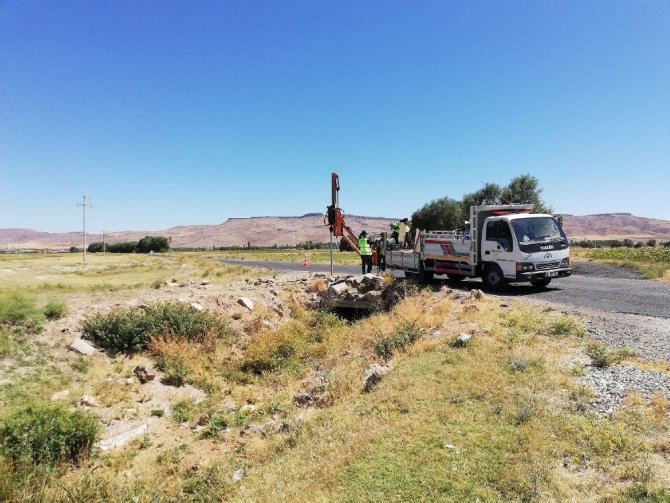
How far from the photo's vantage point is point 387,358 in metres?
9.78

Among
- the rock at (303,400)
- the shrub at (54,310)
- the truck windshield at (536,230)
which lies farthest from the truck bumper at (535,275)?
the shrub at (54,310)

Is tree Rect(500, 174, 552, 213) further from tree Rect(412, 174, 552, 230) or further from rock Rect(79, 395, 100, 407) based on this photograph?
rock Rect(79, 395, 100, 407)

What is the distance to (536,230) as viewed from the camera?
13.4 metres

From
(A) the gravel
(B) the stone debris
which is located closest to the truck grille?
(B) the stone debris

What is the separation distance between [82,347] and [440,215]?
Answer: 5697 centimetres

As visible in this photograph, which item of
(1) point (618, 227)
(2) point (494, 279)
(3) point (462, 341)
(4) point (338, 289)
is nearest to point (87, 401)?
(3) point (462, 341)

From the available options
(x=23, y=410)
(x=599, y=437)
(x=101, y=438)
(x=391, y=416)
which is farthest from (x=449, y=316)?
(x=23, y=410)

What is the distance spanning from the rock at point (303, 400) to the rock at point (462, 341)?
3.29m

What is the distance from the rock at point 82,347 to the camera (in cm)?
1070

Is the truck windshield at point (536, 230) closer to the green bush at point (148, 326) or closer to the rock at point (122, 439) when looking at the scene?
the green bush at point (148, 326)

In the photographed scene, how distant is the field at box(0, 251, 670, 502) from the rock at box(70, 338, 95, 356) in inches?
7.3

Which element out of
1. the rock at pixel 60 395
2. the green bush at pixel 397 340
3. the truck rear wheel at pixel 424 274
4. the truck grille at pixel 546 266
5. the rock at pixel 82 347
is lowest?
the rock at pixel 60 395

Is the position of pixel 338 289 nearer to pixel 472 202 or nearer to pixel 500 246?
pixel 500 246

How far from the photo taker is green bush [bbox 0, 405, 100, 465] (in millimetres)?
6418
